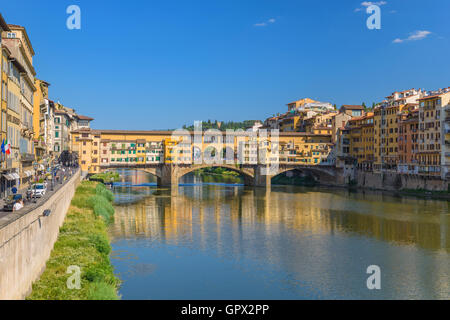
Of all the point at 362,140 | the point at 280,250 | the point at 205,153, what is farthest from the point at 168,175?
the point at 280,250

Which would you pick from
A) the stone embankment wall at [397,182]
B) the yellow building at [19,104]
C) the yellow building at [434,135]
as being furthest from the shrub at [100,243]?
the yellow building at [434,135]

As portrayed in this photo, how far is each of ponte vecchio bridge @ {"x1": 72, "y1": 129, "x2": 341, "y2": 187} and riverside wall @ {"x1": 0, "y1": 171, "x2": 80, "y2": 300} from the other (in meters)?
58.7

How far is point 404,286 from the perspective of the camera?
23.6 meters

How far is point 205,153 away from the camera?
8844 centimetres

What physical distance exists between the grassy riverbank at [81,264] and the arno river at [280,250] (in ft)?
4.76

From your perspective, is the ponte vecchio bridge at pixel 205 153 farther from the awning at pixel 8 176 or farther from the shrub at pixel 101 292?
the shrub at pixel 101 292

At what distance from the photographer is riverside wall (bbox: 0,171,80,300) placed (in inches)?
538

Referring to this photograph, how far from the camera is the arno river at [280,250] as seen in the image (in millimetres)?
23297

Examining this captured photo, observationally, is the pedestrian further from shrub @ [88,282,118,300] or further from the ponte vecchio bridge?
the ponte vecchio bridge

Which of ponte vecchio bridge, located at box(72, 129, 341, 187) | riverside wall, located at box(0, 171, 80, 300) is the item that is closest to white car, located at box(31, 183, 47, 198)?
riverside wall, located at box(0, 171, 80, 300)

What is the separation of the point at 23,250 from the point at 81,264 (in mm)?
6426
